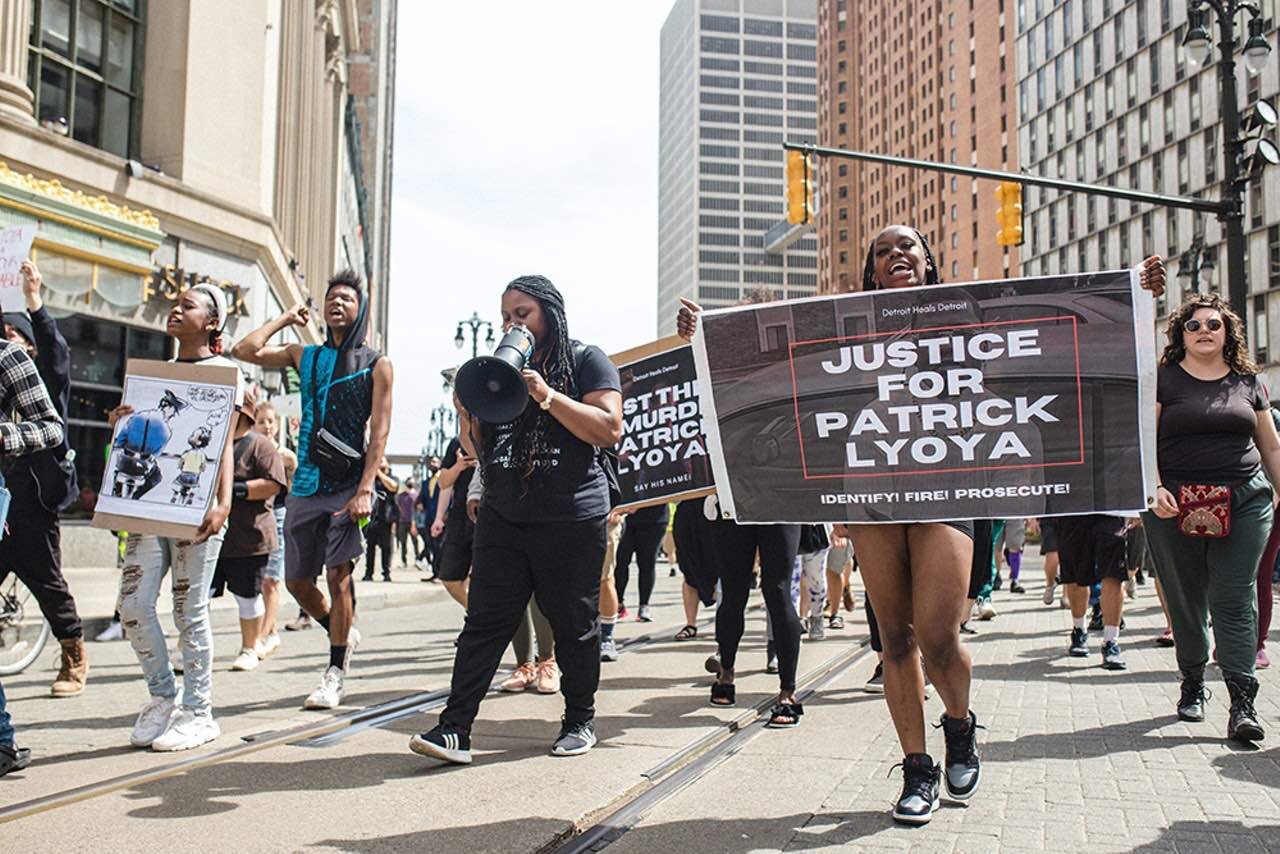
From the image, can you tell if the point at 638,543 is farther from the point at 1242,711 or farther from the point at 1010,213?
the point at 1010,213

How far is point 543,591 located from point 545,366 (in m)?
0.94

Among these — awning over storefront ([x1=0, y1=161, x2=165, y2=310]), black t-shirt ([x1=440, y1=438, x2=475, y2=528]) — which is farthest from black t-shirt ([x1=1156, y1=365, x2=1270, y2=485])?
awning over storefront ([x1=0, y1=161, x2=165, y2=310])

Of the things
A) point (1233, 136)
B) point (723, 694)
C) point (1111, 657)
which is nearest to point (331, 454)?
point (723, 694)

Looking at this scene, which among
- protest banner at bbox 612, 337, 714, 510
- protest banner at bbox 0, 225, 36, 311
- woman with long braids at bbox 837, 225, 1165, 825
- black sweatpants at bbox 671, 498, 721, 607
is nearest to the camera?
woman with long braids at bbox 837, 225, 1165, 825

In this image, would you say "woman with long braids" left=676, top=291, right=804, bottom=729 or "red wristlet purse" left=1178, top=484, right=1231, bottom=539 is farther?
"woman with long braids" left=676, top=291, right=804, bottom=729

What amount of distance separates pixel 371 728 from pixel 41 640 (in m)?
3.40

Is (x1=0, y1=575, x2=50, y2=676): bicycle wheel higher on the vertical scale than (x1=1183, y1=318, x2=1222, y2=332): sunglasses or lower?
lower

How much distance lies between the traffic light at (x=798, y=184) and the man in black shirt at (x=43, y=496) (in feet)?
42.9

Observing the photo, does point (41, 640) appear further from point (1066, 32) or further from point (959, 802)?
point (1066, 32)

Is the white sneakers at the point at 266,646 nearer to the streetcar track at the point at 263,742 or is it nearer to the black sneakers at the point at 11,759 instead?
the streetcar track at the point at 263,742

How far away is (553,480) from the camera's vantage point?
477cm

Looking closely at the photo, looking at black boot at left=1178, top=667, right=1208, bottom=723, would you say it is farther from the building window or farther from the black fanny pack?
the building window

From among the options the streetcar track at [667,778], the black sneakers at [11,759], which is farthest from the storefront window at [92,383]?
the streetcar track at [667,778]

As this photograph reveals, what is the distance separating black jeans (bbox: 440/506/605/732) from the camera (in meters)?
4.68
